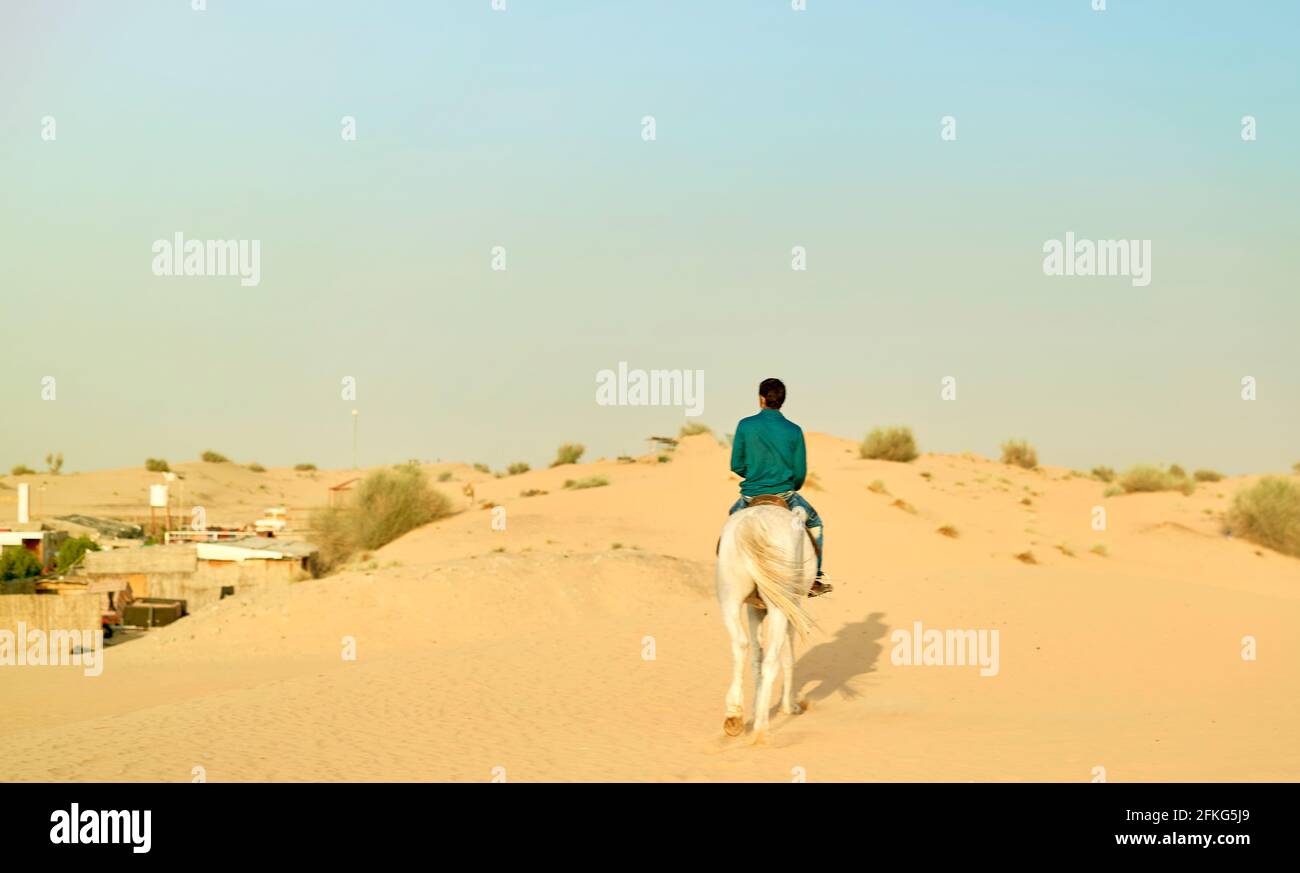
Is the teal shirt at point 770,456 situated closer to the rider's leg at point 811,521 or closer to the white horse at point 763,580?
the rider's leg at point 811,521

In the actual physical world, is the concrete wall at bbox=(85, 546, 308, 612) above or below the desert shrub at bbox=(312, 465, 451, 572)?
below

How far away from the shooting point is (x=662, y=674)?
17.6 m

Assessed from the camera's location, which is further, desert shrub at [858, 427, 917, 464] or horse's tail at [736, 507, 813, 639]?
desert shrub at [858, 427, 917, 464]

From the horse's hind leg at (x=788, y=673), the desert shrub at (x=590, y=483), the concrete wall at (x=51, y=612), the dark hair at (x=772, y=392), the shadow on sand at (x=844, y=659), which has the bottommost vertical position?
the concrete wall at (x=51, y=612)

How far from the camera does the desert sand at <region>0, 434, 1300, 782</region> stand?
10.8 metres

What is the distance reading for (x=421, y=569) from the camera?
27.2 metres

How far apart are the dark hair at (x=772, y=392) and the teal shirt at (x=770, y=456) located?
23cm

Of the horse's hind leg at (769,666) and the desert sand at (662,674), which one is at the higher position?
the horse's hind leg at (769,666)

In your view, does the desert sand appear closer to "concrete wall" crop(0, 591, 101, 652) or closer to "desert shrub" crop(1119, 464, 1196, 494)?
"concrete wall" crop(0, 591, 101, 652)

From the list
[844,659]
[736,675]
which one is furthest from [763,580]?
[844,659]

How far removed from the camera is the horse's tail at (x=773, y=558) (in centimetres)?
1095

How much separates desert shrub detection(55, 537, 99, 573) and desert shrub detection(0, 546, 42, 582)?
0.65 meters

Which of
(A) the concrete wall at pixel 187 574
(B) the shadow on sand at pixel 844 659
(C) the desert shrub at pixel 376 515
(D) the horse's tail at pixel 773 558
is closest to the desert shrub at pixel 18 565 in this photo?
(A) the concrete wall at pixel 187 574

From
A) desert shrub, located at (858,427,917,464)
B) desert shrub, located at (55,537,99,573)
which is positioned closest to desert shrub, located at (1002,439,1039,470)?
desert shrub, located at (858,427,917,464)
